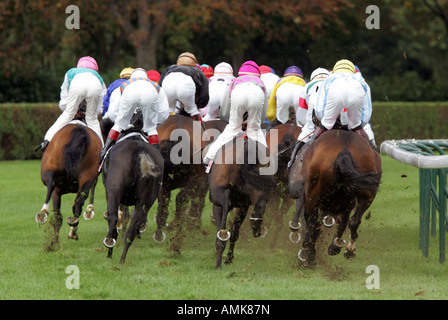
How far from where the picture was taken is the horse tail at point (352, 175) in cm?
741

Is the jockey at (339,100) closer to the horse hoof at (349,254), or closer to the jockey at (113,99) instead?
the horse hoof at (349,254)

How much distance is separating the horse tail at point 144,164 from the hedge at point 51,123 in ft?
40.6

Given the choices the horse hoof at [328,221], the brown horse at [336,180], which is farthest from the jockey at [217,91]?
the brown horse at [336,180]

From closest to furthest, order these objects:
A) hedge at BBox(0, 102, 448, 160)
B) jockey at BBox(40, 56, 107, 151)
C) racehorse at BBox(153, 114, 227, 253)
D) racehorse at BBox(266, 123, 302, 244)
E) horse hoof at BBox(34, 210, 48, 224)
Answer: horse hoof at BBox(34, 210, 48, 224) < jockey at BBox(40, 56, 107, 151) < racehorse at BBox(153, 114, 227, 253) < racehorse at BBox(266, 123, 302, 244) < hedge at BBox(0, 102, 448, 160)

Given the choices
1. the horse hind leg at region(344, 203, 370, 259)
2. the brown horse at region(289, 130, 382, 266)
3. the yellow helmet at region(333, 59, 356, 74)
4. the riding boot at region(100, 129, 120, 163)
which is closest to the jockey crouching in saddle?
the yellow helmet at region(333, 59, 356, 74)

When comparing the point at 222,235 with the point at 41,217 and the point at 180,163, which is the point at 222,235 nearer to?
the point at 180,163

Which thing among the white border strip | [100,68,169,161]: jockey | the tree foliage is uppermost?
the tree foliage

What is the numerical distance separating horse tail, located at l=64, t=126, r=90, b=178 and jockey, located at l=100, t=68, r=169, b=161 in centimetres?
49

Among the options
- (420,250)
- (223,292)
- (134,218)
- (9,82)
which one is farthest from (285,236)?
(9,82)

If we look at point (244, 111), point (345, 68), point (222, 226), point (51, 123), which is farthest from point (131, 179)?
point (51, 123)

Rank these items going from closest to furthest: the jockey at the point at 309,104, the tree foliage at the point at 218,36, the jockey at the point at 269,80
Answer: the jockey at the point at 309,104
the jockey at the point at 269,80
the tree foliage at the point at 218,36

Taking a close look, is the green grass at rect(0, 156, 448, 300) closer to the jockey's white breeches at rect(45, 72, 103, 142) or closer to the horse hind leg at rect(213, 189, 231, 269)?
the horse hind leg at rect(213, 189, 231, 269)

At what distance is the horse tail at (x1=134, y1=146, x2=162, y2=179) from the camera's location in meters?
8.14
